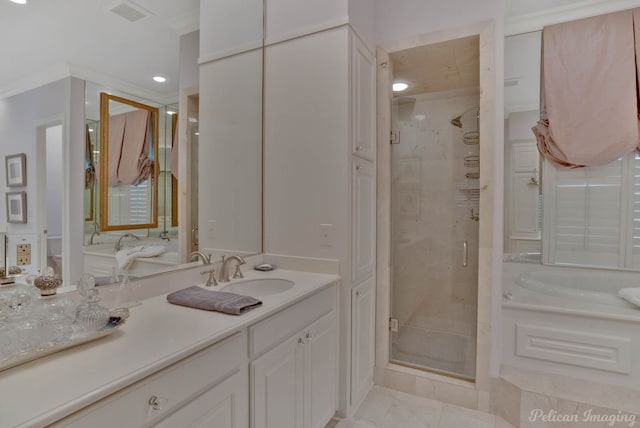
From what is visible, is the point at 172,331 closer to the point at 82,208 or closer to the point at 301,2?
the point at 82,208

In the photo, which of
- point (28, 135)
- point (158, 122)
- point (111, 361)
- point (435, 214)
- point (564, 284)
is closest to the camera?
point (111, 361)

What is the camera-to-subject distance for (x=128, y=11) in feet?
4.82

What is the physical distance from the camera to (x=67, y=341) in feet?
3.06

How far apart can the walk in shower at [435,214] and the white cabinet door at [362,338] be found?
0.98ft

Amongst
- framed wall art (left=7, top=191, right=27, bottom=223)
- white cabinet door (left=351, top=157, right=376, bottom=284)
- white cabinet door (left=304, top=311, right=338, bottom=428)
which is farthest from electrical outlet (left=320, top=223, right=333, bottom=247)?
framed wall art (left=7, top=191, right=27, bottom=223)

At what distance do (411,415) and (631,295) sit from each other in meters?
1.75

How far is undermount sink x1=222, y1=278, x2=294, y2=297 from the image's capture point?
1.81 m

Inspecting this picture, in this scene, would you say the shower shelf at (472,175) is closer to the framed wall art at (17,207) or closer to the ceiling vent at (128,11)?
the ceiling vent at (128,11)

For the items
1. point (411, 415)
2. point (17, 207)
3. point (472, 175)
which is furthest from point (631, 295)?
point (17, 207)

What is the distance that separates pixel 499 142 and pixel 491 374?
1.46 m

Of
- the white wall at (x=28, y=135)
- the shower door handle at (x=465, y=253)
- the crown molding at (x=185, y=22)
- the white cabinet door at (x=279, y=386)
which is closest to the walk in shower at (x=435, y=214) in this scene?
the shower door handle at (x=465, y=253)

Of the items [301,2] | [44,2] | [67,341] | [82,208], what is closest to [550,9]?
[301,2]

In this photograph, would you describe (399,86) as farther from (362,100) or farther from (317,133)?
(317,133)

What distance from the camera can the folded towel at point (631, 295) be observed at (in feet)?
7.14
